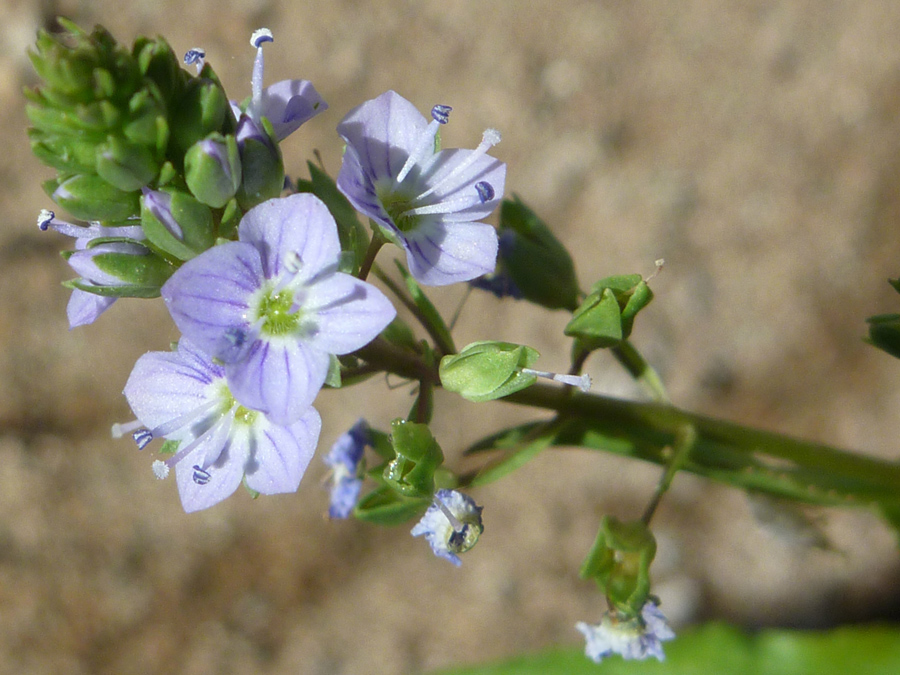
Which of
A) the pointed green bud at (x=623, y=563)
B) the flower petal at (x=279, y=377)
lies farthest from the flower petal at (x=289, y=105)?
the pointed green bud at (x=623, y=563)

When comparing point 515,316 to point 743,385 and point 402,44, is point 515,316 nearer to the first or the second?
point 743,385

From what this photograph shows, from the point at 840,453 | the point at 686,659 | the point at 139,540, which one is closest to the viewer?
the point at 840,453

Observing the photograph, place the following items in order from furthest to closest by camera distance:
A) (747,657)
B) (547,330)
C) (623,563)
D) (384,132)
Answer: (547,330)
(747,657)
(623,563)
(384,132)

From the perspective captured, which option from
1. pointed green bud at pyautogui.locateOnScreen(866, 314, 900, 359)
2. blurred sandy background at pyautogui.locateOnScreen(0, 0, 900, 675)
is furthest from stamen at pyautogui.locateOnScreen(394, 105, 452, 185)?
blurred sandy background at pyautogui.locateOnScreen(0, 0, 900, 675)

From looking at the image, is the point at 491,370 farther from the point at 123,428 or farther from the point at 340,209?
the point at 123,428

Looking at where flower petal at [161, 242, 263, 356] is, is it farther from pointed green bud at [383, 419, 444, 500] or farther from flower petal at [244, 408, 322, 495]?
pointed green bud at [383, 419, 444, 500]

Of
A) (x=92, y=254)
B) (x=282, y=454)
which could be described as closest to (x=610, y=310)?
(x=282, y=454)

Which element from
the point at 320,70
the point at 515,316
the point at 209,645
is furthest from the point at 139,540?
the point at 320,70
